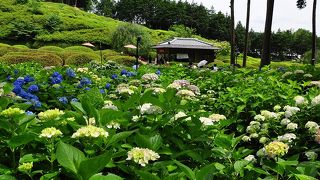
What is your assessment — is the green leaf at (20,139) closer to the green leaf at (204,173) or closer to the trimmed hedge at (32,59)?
the green leaf at (204,173)

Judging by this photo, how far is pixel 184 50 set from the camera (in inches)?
1519

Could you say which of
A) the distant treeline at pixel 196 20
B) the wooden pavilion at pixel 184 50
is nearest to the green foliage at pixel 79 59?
the wooden pavilion at pixel 184 50

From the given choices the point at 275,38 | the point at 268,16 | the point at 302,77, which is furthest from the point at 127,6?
the point at 302,77

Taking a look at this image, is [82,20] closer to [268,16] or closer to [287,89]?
[268,16]

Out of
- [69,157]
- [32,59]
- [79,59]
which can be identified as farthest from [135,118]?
[79,59]

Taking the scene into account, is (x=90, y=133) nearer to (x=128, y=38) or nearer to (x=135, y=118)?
(x=135, y=118)

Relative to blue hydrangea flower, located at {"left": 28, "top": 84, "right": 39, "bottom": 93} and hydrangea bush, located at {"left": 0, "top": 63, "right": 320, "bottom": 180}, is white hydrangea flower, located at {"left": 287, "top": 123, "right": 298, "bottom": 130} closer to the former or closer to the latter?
hydrangea bush, located at {"left": 0, "top": 63, "right": 320, "bottom": 180}

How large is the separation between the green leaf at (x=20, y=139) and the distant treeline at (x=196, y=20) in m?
74.7

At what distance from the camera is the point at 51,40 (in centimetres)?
4353

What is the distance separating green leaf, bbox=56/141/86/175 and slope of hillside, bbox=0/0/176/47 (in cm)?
4078

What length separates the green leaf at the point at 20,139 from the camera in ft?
→ 4.95

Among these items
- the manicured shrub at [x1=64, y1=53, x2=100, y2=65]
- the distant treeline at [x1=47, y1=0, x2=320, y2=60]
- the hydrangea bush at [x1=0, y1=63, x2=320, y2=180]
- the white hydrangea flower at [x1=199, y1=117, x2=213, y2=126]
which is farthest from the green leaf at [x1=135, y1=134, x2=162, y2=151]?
the distant treeline at [x1=47, y1=0, x2=320, y2=60]

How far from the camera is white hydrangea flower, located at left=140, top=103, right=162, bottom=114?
2.05 meters

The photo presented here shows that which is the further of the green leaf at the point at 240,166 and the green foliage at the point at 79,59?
the green foliage at the point at 79,59
